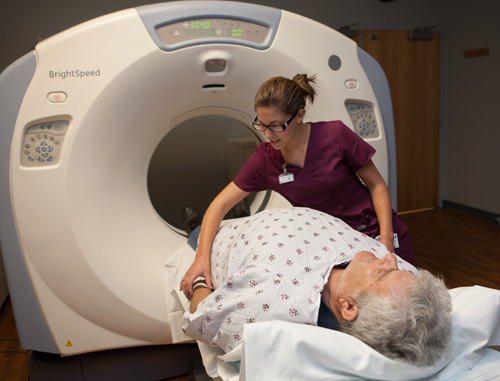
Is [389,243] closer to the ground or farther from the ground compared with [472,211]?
farther from the ground

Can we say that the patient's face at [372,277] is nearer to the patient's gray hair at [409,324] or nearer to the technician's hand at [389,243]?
the patient's gray hair at [409,324]

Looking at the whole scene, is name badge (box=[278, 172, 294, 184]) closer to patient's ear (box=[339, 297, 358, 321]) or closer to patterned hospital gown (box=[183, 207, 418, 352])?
patterned hospital gown (box=[183, 207, 418, 352])

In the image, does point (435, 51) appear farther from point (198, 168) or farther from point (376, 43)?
point (198, 168)

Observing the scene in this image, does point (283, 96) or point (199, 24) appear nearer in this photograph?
point (283, 96)

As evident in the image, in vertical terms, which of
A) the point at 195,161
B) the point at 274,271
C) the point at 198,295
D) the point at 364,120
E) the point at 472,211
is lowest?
the point at 472,211

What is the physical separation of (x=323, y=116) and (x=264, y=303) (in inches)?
31.9

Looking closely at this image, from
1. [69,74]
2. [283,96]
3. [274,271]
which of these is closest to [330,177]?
[283,96]

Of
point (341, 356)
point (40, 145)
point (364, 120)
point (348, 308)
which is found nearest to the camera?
point (341, 356)

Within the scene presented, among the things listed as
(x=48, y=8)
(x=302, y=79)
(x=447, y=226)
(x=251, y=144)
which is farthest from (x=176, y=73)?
(x=447, y=226)

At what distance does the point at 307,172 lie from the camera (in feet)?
4.44

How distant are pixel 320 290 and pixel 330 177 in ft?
1.49

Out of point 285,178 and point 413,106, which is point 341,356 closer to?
point 285,178

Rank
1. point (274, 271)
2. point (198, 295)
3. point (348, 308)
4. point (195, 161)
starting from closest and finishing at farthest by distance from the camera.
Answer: point (348, 308), point (274, 271), point (198, 295), point (195, 161)

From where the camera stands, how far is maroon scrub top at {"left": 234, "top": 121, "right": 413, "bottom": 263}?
1341 millimetres
